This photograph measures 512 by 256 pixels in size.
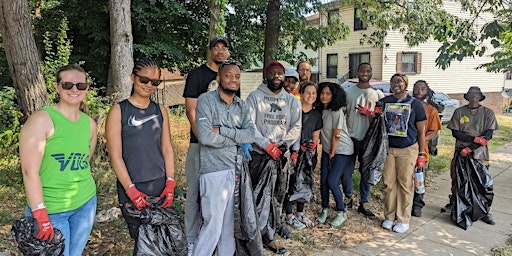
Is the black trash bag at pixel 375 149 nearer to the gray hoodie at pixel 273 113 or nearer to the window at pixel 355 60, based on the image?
the gray hoodie at pixel 273 113

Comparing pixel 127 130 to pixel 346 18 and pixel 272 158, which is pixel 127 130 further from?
pixel 346 18

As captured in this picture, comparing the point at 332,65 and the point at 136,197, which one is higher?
the point at 332,65

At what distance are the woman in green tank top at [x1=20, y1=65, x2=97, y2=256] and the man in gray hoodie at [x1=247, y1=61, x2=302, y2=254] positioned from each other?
61.3 inches

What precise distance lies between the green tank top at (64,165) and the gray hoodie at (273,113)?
1.63 m

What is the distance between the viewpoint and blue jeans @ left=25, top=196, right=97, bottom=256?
2.30 m

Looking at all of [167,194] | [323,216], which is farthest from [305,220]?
[167,194]

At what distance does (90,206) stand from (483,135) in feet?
14.5

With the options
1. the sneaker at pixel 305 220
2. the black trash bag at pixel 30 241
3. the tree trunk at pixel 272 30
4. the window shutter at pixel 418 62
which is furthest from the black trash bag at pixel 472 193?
the window shutter at pixel 418 62

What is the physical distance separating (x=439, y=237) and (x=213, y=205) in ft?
8.98

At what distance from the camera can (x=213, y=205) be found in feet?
10.1

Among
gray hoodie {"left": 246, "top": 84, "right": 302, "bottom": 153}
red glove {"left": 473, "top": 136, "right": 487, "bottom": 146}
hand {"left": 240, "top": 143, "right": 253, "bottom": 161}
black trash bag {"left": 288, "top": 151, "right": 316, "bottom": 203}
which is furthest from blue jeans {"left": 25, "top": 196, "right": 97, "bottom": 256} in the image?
red glove {"left": 473, "top": 136, "right": 487, "bottom": 146}

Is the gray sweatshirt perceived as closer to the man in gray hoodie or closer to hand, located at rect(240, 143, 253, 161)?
hand, located at rect(240, 143, 253, 161)

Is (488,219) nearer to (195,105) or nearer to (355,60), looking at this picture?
(195,105)

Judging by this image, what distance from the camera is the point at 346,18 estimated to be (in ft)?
71.1
